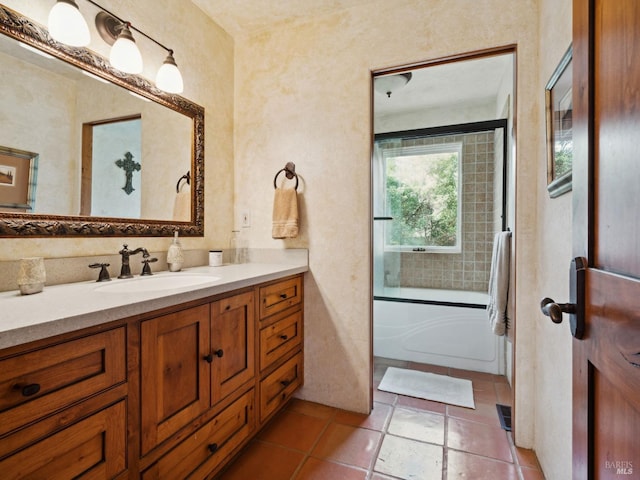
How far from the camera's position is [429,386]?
7.24 ft

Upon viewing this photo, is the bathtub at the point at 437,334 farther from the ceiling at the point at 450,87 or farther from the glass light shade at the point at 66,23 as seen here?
the glass light shade at the point at 66,23

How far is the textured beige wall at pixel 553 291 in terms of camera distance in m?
1.17

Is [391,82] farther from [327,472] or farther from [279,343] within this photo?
[327,472]

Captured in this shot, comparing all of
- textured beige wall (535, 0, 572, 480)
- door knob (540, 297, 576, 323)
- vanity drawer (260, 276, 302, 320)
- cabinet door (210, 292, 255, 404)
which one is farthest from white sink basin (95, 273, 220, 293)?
textured beige wall (535, 0, 572, 480)

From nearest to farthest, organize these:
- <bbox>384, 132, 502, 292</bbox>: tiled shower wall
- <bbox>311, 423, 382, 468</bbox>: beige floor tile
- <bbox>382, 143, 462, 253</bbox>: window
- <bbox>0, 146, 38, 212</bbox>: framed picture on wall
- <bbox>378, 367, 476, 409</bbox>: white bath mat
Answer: <bbox>0, 146, 38, 212</bbox>: framed picture on wall → <bbox>311, 423, 382, 468</bbox>: beige floor tile → <bbox>378, 367, 476, 409</bbox>: white bath mat → <bbox>384, 132, 502, 292</bbox>: tiled shower wall → <bbox>382, 143, 462, 253</bbox>: window

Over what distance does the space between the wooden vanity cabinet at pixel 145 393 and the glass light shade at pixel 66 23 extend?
1121mm

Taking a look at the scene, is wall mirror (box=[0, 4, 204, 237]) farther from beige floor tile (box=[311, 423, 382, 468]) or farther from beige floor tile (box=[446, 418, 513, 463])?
beige floor tile (box=[446, 418, 513, 463])

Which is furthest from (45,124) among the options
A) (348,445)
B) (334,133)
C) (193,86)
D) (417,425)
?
(417,425)

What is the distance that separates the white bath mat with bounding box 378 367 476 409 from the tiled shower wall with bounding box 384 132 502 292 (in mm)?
978

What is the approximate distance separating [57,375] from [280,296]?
42.5 inches


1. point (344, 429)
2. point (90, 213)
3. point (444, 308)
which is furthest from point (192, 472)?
point (444, 308)

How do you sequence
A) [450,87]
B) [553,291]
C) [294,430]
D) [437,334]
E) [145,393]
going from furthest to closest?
1. [450,87]
2. [437,334]
3. [294,430]
4. [553,291]
5. [145,393]

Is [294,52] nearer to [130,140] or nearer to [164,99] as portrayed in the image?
[164,99]

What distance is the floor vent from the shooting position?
1756mm
